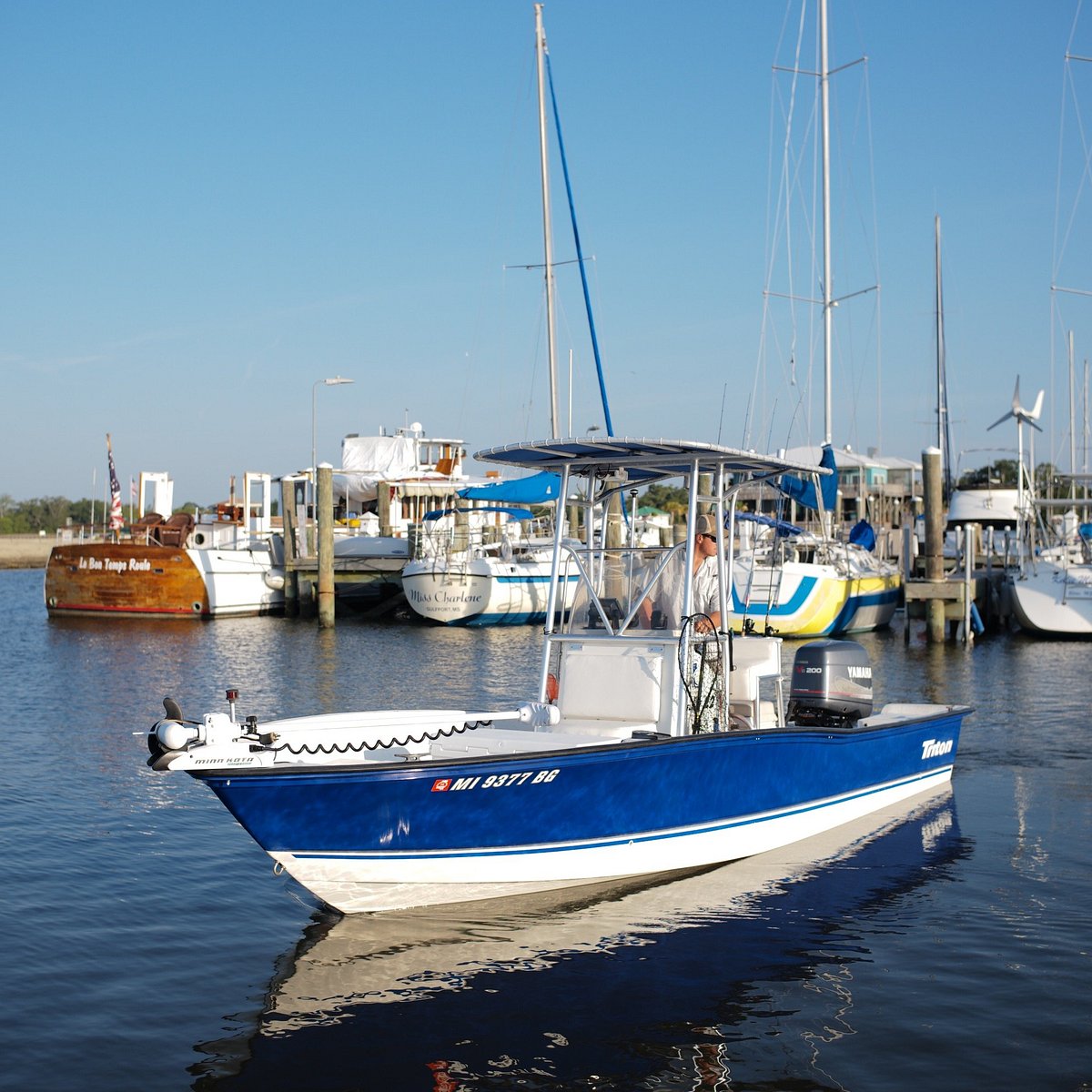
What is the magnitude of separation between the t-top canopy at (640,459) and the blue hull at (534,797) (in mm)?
2174

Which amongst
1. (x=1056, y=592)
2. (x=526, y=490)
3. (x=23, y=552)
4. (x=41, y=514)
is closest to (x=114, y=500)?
(x=526, y=490)

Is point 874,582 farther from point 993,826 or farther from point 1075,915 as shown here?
point 1075,915

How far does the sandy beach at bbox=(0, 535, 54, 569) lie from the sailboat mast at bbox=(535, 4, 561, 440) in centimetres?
7250

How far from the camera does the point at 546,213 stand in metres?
32.2

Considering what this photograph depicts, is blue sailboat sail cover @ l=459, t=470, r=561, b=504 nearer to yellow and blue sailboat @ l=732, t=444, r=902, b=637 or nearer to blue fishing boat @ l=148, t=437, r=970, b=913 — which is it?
yellow and blue sailboat @ l=732, t=444, r=902, b=637

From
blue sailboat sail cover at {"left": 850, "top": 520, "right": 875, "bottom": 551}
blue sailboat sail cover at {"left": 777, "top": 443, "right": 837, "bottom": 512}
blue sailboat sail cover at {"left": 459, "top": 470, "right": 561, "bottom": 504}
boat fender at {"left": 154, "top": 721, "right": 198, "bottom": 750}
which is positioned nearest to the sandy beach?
blue sailboat sail cover at {"left": 459, "top": 470, "right": 561, "bottom": 504}

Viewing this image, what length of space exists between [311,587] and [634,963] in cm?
3256

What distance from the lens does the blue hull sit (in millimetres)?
7918

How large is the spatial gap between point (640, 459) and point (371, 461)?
4298 centimetres

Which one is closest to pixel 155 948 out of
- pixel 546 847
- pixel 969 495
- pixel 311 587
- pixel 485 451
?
pixel 546 847

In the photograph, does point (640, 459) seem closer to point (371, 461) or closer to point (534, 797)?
point (534, 797)

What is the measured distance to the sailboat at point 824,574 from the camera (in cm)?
2739

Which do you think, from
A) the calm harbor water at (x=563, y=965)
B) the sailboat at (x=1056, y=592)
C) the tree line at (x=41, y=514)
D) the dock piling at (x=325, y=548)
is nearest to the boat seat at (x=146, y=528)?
the dock piling at (x=325, y=548)

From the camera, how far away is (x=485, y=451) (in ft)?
33.4
